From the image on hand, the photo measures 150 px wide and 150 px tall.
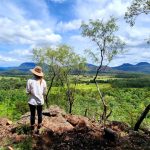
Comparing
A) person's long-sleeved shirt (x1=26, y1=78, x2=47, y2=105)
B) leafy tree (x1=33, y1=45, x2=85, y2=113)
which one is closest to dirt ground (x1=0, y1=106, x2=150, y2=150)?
person's long-sleeved shirt (x1=26, y1=78, x2=47, y2=105)

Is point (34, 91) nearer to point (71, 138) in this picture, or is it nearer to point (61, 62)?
point (71, 138)

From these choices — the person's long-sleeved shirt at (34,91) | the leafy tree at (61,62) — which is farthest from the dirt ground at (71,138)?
the leafy tree at (61,62)

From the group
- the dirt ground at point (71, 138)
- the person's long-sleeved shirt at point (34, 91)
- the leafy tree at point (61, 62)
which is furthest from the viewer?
the leafy tree at point (61, 62)

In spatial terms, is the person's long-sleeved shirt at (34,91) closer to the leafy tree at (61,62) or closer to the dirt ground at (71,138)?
the dirt ground at (71,138)

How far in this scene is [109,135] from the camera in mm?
14523

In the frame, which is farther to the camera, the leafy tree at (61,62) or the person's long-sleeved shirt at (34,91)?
the leafy tree at (61,62)

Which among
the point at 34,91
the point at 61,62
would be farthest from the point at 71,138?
the point at 61,62

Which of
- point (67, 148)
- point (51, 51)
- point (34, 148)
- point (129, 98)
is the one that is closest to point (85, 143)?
point (67, 148)

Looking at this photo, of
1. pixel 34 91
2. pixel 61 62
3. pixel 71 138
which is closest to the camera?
pixel 71 138

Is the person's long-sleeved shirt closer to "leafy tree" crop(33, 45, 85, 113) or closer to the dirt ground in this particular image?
the dirt ground

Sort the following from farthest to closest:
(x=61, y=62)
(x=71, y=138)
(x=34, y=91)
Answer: (x=61, y=62) < (x=34, y=91) < (x=71, y=138)

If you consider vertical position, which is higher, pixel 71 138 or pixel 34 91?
pixel 34 91

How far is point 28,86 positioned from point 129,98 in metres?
109

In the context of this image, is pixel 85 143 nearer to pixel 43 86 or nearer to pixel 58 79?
pixel 43 86
